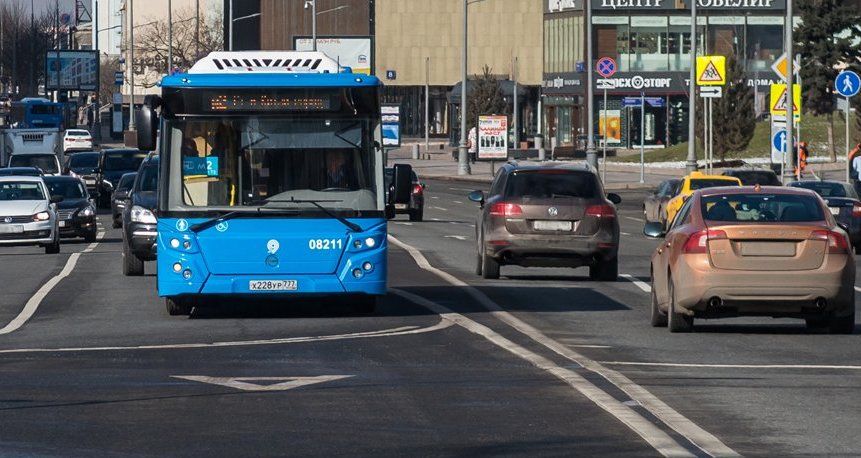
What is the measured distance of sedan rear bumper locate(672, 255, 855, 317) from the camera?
54.4 feet

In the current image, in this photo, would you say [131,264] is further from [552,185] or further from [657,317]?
[657,317]

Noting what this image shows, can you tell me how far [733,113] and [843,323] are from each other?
195ft

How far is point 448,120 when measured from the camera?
13075cm

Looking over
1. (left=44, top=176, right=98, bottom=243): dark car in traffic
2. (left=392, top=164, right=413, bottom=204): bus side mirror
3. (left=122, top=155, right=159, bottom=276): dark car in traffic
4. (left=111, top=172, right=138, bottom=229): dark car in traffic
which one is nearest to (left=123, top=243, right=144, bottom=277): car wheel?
(left=122, top=155, right=159, bottom=276): dark car in traffic

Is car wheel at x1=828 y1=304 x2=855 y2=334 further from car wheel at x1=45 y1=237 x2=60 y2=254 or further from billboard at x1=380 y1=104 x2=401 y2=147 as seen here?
billboard at x1=380 y1=104 x2=401 y2=147

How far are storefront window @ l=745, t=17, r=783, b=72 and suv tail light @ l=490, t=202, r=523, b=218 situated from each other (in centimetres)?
A: 7895

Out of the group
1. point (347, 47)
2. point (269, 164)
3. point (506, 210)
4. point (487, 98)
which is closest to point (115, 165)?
point (506, 210)

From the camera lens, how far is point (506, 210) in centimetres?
2475

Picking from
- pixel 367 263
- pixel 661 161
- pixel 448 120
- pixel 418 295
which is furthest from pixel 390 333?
pixel 448 120

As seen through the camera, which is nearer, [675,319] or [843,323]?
[843,323]

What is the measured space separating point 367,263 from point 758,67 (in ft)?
280

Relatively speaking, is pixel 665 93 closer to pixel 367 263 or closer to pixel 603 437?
pixel 367 263

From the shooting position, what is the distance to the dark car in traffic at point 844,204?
3272cm

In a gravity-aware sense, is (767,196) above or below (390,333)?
above
